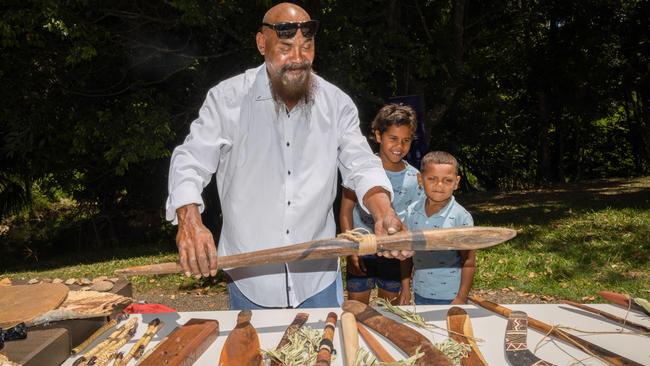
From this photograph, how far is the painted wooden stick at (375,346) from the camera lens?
2045 millimetres

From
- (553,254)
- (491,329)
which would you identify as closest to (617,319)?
(491,329)

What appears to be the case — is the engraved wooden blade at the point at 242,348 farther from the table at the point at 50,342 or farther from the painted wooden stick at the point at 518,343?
the painted wooden stick at the point at 518,343

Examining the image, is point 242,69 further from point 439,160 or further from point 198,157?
point 198,157

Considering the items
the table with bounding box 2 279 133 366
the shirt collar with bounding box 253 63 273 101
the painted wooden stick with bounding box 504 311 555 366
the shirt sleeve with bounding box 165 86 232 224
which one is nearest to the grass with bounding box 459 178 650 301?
the painted wooden stick with bounding box 504 311 555 366

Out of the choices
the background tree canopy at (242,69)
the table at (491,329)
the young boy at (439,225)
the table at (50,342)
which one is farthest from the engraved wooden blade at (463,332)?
the background tree canopy at (242,69)

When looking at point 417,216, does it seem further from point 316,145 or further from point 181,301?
point 181,301

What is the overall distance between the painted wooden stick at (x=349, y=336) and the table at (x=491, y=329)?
2.2 inches

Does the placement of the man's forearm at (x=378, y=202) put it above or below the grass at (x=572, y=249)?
above

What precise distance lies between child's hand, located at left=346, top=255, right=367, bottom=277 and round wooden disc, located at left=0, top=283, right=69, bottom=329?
1.86 m

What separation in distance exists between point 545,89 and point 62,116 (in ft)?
42.3

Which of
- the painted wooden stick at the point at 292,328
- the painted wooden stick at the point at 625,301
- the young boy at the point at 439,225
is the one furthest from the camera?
the young boy at the point at 439,225

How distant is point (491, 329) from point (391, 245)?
572 millimetres

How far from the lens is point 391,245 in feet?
7.17

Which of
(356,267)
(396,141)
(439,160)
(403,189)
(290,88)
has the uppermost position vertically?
(290,88)
